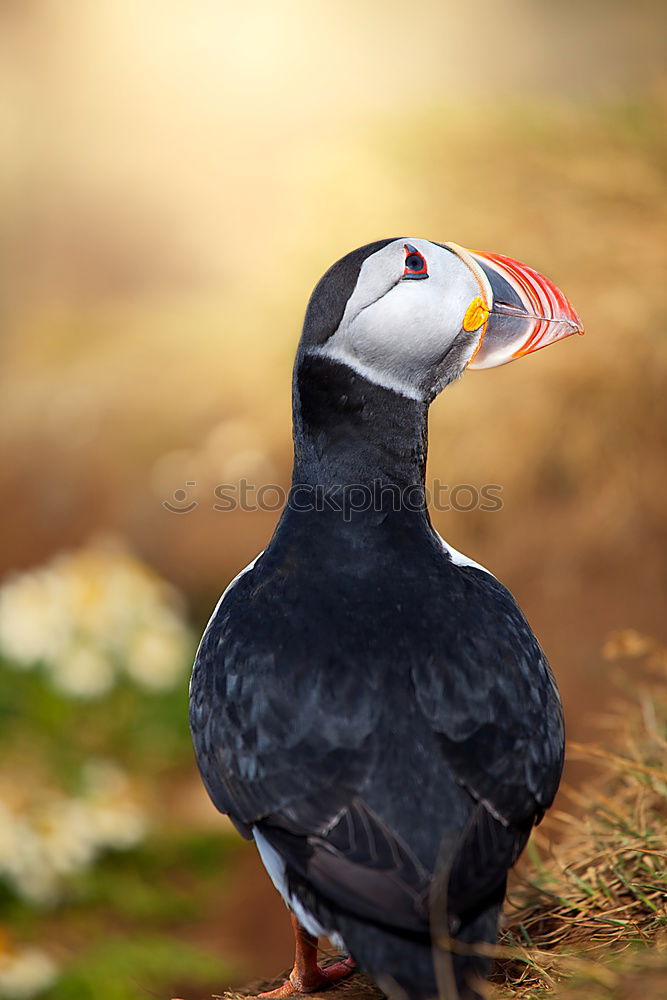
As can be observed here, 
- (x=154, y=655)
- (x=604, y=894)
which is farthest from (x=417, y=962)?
(x=154, y=655)

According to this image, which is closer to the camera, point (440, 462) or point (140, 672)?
point (140, 672)

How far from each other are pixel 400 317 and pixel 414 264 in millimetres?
155

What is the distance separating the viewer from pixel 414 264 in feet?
8.56

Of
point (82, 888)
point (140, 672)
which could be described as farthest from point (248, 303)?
point (82, 888)

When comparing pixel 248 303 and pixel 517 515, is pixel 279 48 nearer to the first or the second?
pixel 248 303

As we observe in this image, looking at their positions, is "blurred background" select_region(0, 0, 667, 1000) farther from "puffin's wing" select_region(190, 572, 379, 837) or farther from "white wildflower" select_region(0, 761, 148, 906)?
"puffin's wing" select_region(190, 572, 379, 837)

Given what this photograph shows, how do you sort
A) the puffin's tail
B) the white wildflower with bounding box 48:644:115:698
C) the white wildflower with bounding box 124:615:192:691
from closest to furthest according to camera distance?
the puffin's tail, the white wildflower with bounding box 48:644:115:698, the white wildflower with bounding box 124:615:192:691

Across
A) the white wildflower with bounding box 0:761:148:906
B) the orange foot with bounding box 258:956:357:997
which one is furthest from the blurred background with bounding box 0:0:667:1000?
the orange foot with bounding box 258:956:357:997

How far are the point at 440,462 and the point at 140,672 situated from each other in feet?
8.74

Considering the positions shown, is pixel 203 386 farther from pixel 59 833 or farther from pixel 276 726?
pixel 276 726

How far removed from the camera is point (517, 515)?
259 inches

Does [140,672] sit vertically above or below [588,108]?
below

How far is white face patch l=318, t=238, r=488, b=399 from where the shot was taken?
256 centimetres

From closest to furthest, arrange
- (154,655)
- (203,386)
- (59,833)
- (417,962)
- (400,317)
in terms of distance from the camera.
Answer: (417,962), (400,317), (59,833), (154,655), (203,386)
